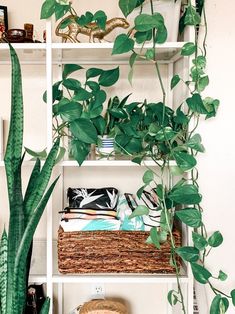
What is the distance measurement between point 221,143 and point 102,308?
2.53 ft

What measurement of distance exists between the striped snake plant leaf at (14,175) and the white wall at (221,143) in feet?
2.11

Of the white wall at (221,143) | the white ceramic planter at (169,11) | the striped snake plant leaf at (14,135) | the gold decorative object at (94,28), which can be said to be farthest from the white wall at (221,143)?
the striped snake plant leaf at (14,135)

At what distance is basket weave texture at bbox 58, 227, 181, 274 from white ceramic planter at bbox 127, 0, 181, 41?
0.72 metres

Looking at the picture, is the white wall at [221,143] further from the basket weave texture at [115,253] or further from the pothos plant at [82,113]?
the pothos plant at [82,113]

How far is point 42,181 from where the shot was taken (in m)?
1.53

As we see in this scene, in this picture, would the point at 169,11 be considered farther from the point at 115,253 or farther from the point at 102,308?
the point at 102,308

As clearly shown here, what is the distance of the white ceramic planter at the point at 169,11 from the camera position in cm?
161

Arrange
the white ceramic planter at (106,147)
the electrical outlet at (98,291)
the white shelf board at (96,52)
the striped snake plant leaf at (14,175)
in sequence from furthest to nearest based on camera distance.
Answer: the electrical outlet at (98,291)
the white ceramic planter at (106,147)
the white shelf board at (96,52)
the striped snake plant leaf at (14,175)

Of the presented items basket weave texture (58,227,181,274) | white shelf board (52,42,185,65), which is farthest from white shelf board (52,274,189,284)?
white shelf board (52,42,185,65)

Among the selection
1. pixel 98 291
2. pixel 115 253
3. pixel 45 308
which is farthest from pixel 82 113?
pixel 98 291

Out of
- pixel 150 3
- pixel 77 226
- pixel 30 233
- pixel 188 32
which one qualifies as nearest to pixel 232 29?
pixel 188 32

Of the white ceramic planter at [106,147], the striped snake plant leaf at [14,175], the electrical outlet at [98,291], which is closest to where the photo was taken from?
the striped snake plant leaf at [14,175]

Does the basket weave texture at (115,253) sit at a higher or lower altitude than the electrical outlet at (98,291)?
higher

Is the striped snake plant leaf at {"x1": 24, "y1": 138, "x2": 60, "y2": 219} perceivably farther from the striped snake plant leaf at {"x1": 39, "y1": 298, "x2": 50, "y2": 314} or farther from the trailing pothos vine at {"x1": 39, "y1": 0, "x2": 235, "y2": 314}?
the striped snake plant leaf at {"x1": 39, "y1": 298, "x2": 50, "y2": 314}
